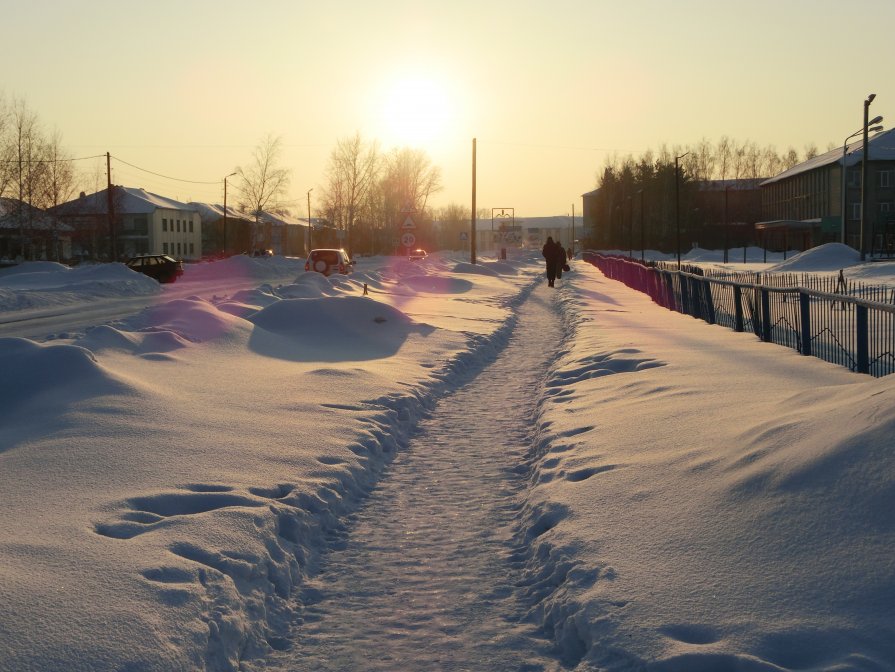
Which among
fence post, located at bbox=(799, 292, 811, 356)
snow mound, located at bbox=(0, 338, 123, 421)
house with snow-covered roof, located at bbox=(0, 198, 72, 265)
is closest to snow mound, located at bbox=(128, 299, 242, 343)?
snow mound, located at bbox=(0, 338, 123, 421)

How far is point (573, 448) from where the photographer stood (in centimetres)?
836

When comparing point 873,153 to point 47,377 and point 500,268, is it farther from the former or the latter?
point 47,377

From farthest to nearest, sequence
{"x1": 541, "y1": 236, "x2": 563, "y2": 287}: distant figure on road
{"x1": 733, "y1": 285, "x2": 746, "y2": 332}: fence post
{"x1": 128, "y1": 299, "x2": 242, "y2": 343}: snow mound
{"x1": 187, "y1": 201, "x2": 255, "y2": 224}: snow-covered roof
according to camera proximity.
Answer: {"x1": 187, "y1": 201, "x2": 255, "y2": 224}: snow-covered roof
{"x1": 541, "y1": 236, "x2": 563, "y2": 287}: distant figure on road
{"x1": 733, "y1": 285, "x2": 746, "y2": 332}: fence post
{"x1": 128, "y1": 299, "x2": 242, "y2": 343}: snow mound

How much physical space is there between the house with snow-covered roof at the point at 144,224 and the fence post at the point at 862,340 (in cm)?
7731

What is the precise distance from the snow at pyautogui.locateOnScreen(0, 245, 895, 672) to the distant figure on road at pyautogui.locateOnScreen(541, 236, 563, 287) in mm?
25549

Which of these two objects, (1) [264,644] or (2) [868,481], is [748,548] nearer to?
(2) [868,481]

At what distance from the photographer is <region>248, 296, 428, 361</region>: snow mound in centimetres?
1540

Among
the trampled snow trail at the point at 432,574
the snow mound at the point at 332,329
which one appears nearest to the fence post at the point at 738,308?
the snow mound at the point at 332,329

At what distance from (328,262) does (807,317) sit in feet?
110

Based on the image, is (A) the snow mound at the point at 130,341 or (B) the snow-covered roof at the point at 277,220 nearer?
(A) the snow mound at the point at 130,341

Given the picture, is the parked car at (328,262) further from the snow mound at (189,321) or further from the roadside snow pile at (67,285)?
the snow mound at (189,321)

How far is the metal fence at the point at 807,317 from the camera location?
34.3 feet

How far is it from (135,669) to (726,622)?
102 inches

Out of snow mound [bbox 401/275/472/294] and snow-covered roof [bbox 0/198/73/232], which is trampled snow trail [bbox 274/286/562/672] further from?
snow-covered roof [bbox 0/198/73/232]
